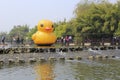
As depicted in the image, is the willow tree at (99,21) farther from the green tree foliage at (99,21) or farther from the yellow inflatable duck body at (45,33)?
the yellow inflatable duck body at (45,33)

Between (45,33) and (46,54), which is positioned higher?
(45,33)

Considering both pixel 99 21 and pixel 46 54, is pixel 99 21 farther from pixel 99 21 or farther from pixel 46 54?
pixel 46 54

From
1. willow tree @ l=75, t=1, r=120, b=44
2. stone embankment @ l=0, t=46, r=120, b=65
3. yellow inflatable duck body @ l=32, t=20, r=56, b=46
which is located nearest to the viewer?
stone embankment @ l=0, t=46, r=120, b=65

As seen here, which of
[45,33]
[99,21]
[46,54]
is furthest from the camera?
[99,21]

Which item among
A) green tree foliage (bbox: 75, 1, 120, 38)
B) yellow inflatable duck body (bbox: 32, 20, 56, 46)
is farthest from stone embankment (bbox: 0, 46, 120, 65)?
green tree foliage (bbox: 75, 1, 120, 38)

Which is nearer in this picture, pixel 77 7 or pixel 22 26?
pixel 77 7

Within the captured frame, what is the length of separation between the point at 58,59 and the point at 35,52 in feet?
10.2

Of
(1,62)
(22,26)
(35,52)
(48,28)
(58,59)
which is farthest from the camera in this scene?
(22,26)

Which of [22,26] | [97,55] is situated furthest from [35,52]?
[22,26]

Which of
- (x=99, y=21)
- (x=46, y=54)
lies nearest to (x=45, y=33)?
(x=46, y=54)

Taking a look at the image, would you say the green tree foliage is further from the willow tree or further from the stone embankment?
the stone embankment

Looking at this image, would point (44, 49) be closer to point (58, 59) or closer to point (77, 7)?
point (58, 59)

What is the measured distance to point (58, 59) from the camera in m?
25.6

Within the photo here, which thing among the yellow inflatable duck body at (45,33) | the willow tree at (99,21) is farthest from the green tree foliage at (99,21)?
the yellow inflatable duck body at (45,33)
